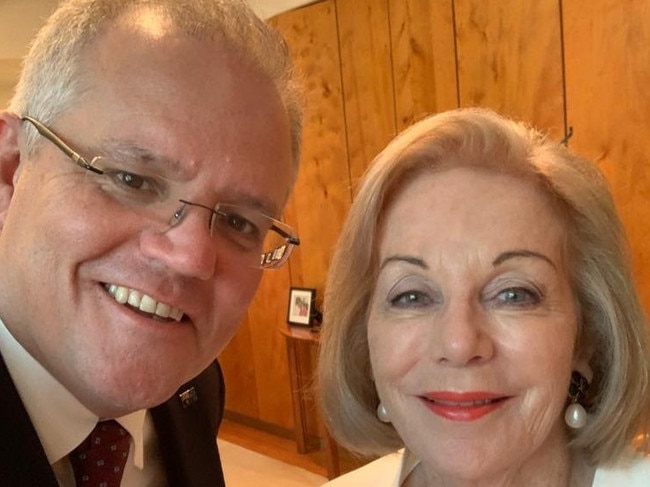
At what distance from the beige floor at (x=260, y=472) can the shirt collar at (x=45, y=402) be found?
128 inches

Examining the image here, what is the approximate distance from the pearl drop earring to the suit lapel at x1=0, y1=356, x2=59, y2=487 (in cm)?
100

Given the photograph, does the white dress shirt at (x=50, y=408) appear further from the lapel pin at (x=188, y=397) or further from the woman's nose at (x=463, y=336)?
the woman's nose at (x=463, y=336)

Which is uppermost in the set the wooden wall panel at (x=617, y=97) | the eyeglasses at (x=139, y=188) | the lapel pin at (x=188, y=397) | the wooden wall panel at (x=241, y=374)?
the wooden wall panel at (x=617, y=97)

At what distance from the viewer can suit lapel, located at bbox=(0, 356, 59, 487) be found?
1146 mm

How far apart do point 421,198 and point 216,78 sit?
18.7 inches

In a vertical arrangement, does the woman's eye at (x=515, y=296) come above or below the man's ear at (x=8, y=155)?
below

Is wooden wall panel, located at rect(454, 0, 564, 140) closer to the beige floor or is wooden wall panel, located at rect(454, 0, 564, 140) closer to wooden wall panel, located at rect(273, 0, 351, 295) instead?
wooden wall panel, located at rect(273, 0, 351, 295)

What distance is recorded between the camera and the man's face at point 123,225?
3.86 feet

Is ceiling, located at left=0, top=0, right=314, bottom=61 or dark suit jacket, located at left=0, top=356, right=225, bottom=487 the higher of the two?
ceiling, located at left=0, top=0, right=314, bottom=61

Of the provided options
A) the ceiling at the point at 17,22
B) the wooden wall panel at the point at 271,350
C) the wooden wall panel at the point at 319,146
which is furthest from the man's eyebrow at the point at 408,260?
the ceiling at the point at 17,22

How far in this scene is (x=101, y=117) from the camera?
46.8 inches

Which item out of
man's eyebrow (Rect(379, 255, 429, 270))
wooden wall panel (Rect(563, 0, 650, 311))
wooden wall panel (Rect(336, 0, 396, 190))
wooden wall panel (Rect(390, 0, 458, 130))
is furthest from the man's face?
wooden wall panel (Rect(336, 0, 396, 190))

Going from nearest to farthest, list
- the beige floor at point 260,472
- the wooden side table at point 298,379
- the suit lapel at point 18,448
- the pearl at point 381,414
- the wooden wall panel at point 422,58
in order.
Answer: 1. the suit lapel at point 18,448
2. the pearl at point 381,414
3. the wooden wall panel at point 422,58
4. the beige floor at point 260,472
5. the wooden side table at point 298,379

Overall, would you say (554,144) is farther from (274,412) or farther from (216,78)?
(274,412)
